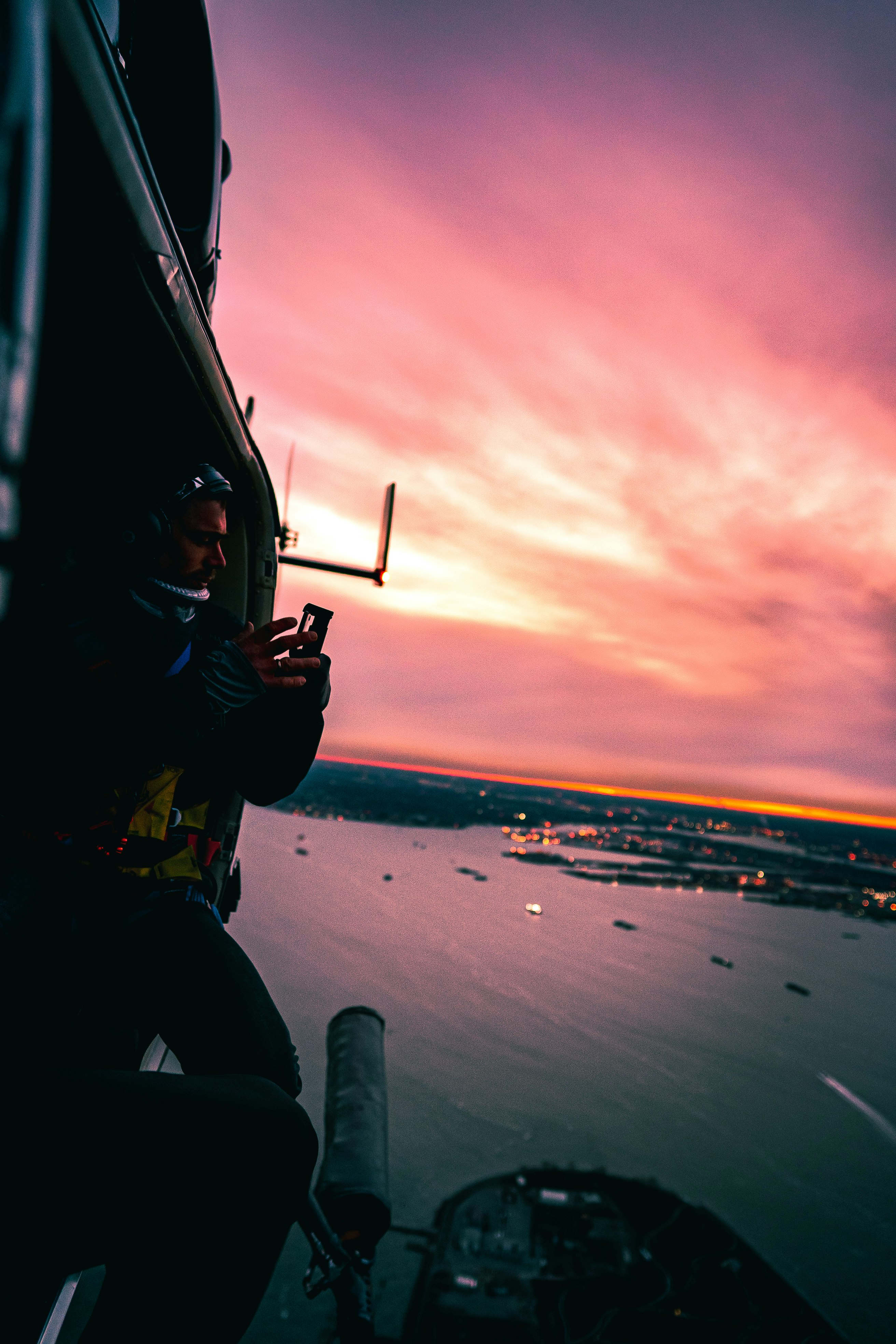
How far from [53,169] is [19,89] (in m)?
1.29

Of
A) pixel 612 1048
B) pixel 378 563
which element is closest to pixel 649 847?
pixel 612 1048

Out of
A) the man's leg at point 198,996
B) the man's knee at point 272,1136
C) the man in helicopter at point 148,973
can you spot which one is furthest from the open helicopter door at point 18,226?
the man's leg at point 198,996

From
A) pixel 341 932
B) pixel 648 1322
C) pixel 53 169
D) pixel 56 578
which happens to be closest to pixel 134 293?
Result: pixel 53 169

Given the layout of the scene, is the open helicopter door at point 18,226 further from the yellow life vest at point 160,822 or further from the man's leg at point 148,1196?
the yellow life vest at point 160,822

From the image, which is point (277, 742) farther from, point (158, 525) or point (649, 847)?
point (649, 847)

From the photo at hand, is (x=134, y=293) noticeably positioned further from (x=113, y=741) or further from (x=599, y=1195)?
(x=599, y=1195)

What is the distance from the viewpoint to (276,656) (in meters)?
1.96

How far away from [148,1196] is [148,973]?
63 centimetres

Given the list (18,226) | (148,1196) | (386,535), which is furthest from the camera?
(386,535)

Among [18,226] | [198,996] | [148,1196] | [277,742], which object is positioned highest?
[18,226]

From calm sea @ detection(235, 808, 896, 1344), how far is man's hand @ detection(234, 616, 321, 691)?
575 inches

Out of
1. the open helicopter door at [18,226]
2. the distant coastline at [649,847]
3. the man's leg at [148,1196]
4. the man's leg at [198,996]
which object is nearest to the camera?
the open helicopter door at [18,226]

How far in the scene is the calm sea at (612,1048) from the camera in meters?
30.7

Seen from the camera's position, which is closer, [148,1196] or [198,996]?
[148,1196]
